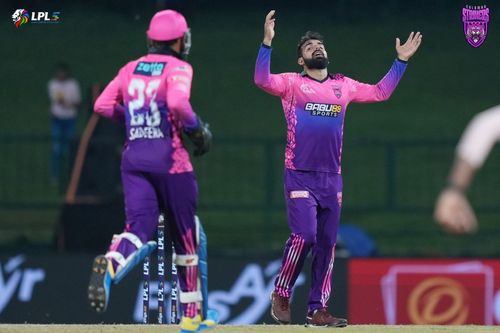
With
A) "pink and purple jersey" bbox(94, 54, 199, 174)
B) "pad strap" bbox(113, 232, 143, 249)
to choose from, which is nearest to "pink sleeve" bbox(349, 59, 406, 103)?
"pink and purple jersey" bbox(94, 54, 199, 174)

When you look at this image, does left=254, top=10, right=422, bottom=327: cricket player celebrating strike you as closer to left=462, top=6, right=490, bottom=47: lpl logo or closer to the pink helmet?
the pink helmet

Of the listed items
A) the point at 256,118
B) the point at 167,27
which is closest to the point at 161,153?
the point at 167,27

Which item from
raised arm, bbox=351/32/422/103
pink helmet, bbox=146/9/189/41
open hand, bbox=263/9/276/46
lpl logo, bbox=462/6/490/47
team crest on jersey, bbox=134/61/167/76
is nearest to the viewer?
team crest on jersey, bbox=134/61/167/76

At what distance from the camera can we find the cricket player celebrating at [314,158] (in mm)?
11258

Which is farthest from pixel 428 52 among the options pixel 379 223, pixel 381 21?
pixel 379 223

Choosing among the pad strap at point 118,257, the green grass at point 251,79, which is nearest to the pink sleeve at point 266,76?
the pad strap at point 118,257

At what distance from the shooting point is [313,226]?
11242mm

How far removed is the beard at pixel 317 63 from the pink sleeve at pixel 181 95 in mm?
1948

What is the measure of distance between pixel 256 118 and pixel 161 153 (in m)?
17.2

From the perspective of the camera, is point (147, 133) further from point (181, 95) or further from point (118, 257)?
point (118, 257)

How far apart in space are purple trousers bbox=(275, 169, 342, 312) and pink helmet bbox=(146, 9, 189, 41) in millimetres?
1958

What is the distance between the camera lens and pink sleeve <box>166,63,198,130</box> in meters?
9.37

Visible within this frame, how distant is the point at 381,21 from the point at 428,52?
3.63 feet

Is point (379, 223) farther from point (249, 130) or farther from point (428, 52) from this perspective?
point (428, 52)
